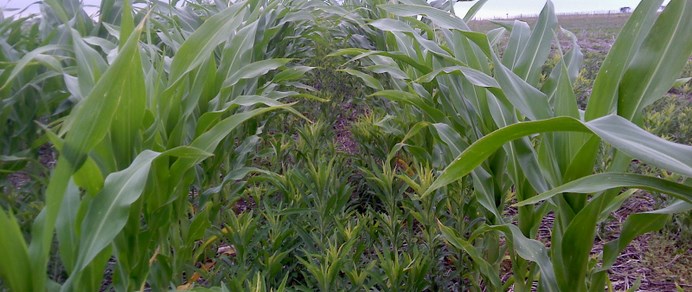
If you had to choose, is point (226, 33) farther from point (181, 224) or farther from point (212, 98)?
point (181, 224)

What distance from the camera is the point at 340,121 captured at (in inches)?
138

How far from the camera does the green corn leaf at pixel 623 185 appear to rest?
0.70m

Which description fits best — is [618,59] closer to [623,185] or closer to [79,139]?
[623,185]

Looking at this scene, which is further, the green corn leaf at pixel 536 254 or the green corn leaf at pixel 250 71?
the green corn leaf at pixel 250 71

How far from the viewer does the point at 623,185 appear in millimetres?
689

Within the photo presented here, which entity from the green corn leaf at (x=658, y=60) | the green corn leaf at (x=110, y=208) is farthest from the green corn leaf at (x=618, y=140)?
the green corn leaf at (x=110, y=208)

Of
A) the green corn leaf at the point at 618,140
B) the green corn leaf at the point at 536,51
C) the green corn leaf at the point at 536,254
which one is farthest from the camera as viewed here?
the green corn leaf at the point at 536,51

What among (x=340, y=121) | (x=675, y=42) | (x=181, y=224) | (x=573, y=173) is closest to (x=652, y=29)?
(x=675, y=42)

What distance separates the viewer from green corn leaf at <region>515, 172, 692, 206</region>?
0.70 meters

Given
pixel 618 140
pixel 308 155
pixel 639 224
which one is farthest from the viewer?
pixel 308 155

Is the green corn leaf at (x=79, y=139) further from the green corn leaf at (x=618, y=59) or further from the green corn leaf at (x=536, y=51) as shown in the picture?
the green corn leaf at (x=536, y=51)

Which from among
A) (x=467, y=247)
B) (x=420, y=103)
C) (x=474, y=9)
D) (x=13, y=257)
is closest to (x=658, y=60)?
(x=467, y=247)

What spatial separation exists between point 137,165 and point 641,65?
76cm

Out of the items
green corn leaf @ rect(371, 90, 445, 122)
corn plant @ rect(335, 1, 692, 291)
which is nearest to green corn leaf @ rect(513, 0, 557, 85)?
corn plant @ rect(335, 1, 692, 291)
